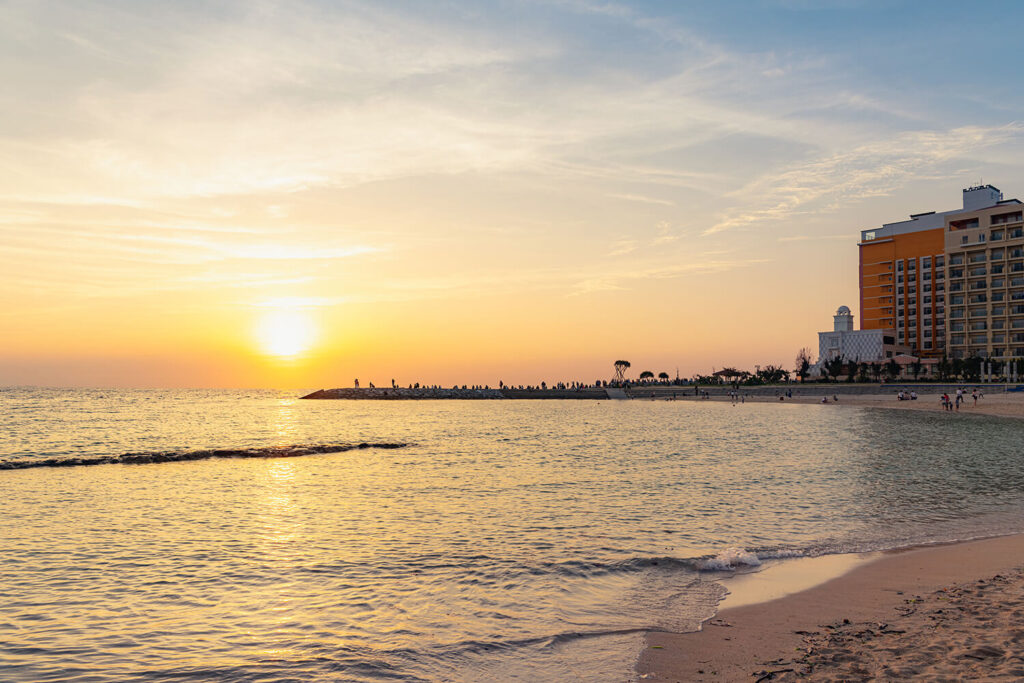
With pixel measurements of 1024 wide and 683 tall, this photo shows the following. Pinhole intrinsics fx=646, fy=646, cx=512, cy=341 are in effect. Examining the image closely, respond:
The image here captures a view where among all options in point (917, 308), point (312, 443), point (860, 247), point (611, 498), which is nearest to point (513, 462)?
point (611, 498)

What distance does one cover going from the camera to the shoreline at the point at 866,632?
7.65 metres

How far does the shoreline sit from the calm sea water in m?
0.76

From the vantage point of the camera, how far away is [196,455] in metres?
38.7

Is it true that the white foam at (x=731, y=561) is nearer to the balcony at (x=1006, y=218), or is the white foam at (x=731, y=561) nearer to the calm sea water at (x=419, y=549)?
the calm sea water at (x=419, y=549)

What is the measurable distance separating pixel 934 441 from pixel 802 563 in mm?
36697

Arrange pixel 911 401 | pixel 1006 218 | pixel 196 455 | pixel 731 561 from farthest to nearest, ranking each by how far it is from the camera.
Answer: pixel 1006 218, pixel 911 401, pixel 196 455, pixel 731 561

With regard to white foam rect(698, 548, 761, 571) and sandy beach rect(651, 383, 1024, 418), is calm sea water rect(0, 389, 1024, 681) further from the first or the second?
sandy beach rect(651, 383, 1024, 418)

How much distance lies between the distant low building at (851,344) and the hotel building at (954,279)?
5870 millimetres

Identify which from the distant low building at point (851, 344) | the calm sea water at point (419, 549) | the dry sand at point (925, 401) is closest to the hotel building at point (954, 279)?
the distant low building at point (851, 344)

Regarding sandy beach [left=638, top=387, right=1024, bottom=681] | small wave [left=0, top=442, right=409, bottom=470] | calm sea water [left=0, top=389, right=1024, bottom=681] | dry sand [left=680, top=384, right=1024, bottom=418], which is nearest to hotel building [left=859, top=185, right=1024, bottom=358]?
dry sand [left=680, top=384, right=1024, bottom=418]

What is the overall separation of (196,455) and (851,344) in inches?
6272

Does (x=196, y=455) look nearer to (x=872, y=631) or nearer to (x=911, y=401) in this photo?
(x=872, y=631)

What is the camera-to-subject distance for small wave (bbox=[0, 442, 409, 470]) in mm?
33750

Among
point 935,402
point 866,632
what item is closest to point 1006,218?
point 935,402
